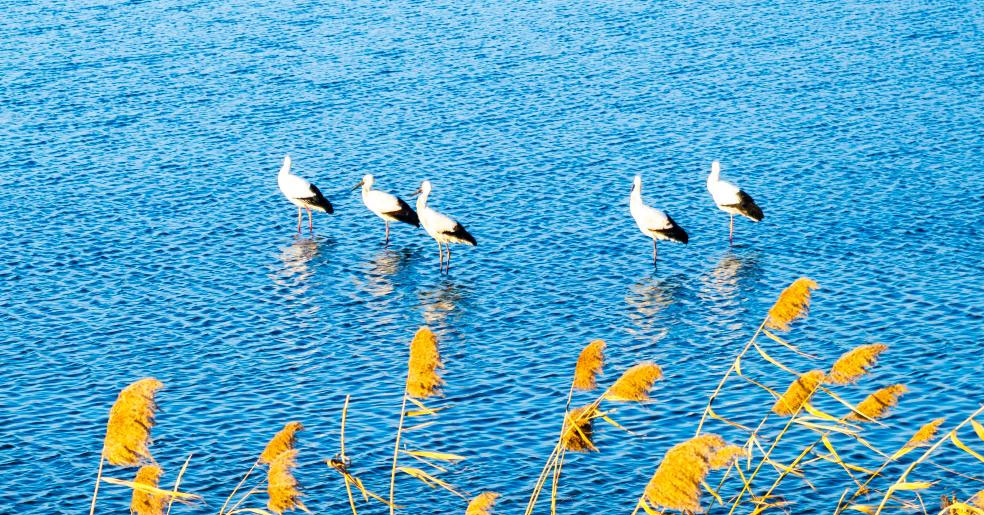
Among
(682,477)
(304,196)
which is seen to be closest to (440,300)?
(304,196)

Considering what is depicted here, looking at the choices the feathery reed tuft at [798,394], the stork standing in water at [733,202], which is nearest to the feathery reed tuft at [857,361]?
the feathery reed tuft at [798,394]

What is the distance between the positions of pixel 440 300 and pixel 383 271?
282 centimetres

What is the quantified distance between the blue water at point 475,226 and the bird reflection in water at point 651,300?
0.29ft

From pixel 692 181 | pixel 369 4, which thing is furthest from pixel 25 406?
pixel 369 4

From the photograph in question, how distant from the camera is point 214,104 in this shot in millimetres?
51500

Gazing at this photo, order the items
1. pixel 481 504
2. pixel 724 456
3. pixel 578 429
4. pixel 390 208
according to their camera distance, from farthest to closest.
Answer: pixel 390 208 < pixel 578 429 < pixel 481 504 < pixel 724 456

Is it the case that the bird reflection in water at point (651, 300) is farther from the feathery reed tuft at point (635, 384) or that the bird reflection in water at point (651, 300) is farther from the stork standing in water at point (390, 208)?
the feathery reed tuft at point (635, 384)

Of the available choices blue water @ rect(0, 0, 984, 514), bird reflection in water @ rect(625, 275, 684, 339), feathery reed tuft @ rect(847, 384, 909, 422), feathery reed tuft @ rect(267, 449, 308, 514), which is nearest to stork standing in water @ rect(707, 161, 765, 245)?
blue water @ rect(0, 0, 984, 514)

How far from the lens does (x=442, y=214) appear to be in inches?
1449

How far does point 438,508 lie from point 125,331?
36.5 ft

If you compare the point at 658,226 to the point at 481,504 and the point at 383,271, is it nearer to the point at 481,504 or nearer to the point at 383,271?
the point at 383,271

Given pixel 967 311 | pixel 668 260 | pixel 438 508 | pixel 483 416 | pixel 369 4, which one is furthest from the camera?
pixel 369 4

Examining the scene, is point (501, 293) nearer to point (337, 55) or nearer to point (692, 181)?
point (692, 181)

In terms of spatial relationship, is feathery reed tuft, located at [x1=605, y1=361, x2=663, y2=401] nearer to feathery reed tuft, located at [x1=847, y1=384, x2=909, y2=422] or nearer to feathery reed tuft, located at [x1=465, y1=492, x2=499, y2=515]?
feathery reed tuft, located at [x1=465, y1=492, x2=499, y2=515]
